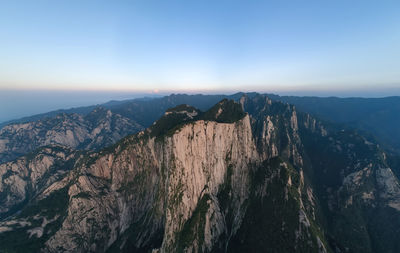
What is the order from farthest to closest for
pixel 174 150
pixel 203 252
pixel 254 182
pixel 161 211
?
1. pixel 254 182
2. pixel 161 211
3. pixel 174 150
4. pixel 203 252

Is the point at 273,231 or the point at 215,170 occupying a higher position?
the point at 215,170

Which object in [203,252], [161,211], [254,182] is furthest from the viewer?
[254,182]

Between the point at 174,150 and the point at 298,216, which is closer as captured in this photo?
the point at 298,216

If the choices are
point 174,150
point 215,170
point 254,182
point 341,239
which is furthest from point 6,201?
point 341,239

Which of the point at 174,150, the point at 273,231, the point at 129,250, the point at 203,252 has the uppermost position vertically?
the point at 174,150

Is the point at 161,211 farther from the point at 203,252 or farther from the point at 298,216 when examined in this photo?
the point at 298,216

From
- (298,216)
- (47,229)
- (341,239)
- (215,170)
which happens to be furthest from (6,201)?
(341,239)
